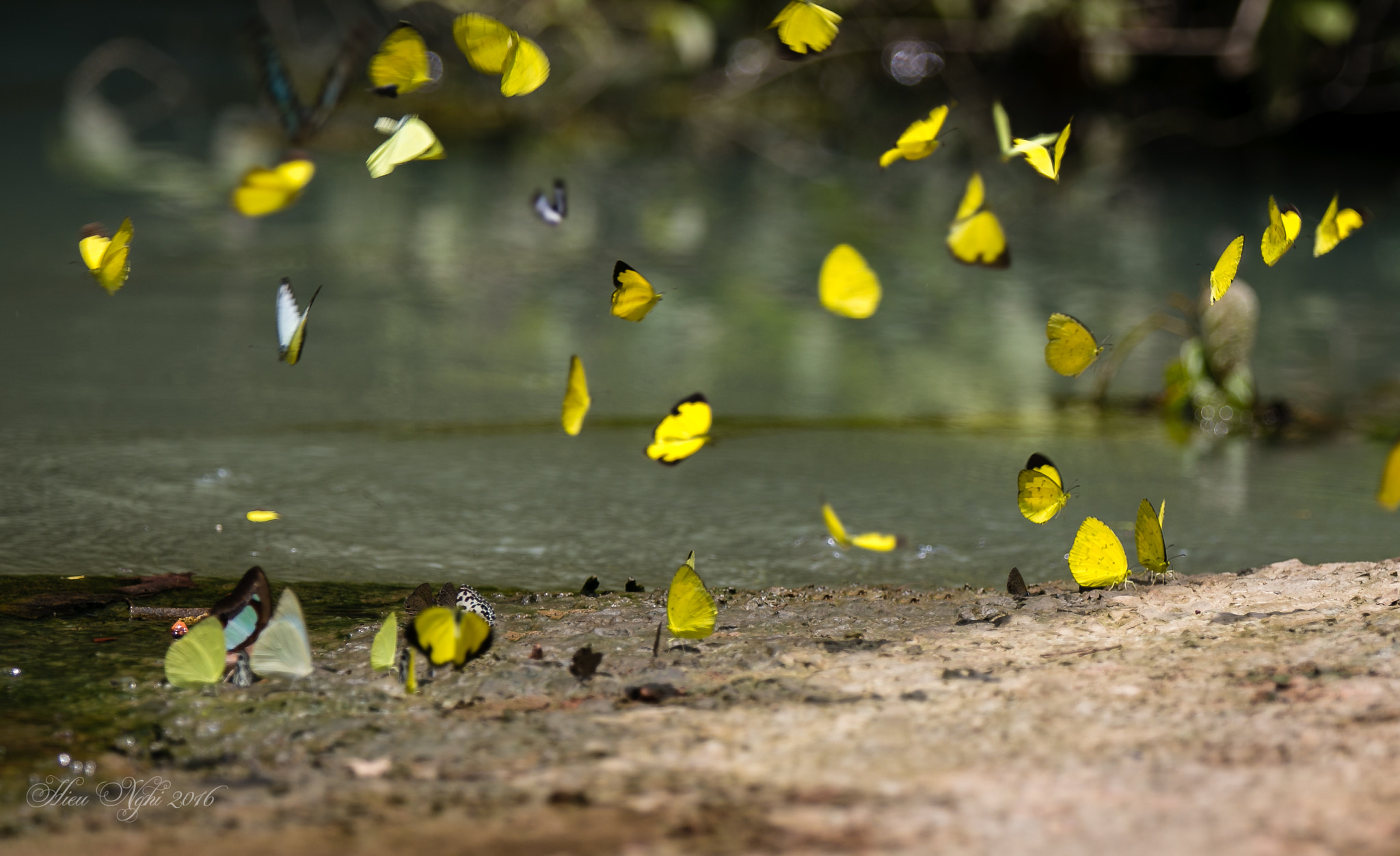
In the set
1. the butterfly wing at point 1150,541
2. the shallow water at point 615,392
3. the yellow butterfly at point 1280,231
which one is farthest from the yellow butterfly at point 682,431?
the yellow butterfly at point 1280,231

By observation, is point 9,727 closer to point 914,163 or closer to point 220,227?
point 220,227

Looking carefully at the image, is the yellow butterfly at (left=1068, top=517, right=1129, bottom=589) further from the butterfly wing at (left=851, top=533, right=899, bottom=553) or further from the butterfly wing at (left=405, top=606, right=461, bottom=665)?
the butterfly wing at (left=405, top=606, right=461, bottom=665)

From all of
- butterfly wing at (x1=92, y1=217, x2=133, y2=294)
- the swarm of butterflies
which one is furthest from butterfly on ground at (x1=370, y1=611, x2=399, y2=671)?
butterfly wing at (x1=92, y1=217, x2=133, y2=294)

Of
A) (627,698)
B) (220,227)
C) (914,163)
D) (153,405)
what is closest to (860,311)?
(627,698)

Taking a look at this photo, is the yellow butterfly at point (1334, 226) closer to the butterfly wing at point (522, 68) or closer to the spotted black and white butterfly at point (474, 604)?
the butterfly wing at point (522, 68)

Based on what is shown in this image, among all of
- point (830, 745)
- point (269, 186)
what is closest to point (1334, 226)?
point (830, 745)

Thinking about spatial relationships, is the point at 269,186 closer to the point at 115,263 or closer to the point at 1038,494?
the point at 115,263

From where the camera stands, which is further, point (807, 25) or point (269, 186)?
point (807, 25)
